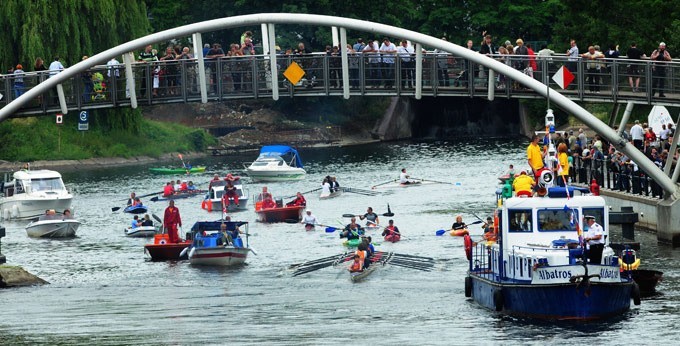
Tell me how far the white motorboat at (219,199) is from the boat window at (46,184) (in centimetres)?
799

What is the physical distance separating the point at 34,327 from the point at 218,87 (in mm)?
16415

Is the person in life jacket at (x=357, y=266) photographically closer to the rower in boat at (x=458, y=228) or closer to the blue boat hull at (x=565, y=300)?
the rower in boat at (x=458, y=228)

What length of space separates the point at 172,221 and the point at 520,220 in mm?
23243

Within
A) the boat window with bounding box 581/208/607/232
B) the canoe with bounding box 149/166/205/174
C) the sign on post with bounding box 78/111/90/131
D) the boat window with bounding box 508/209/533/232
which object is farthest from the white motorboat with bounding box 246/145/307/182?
the boat window with bounding box 581/208/607/232

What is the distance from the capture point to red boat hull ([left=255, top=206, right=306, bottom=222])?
91312 millimetres

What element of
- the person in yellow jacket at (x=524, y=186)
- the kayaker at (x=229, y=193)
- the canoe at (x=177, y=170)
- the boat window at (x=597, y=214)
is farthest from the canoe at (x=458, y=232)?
the canoe at (x=177, y=170)

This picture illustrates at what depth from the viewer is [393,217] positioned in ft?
296

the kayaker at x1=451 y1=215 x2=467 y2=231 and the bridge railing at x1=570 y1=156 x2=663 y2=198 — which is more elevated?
the bridge railing at x1=570 y1=156 x2=663 y2=198

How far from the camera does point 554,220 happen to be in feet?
183

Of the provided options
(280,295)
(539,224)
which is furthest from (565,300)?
(280,295)

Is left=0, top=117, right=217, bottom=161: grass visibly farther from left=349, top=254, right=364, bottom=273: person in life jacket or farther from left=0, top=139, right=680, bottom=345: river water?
left=349, top=254, right=364, bottom=273: person in life jacket

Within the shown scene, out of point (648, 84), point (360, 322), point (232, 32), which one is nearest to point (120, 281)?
point (360, 322)

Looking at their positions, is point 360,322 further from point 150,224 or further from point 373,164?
point 373,164

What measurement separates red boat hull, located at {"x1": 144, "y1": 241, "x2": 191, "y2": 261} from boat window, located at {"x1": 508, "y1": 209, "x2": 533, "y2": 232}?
22280mm
